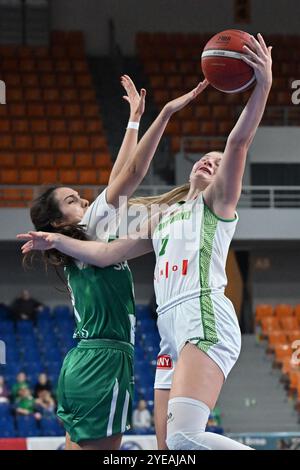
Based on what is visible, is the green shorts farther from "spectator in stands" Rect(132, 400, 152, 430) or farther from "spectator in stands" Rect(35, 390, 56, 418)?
"spectator in stands" Rect(132, 400, 152, 430)

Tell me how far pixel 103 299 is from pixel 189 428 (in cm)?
81

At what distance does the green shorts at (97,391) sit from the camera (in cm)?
454

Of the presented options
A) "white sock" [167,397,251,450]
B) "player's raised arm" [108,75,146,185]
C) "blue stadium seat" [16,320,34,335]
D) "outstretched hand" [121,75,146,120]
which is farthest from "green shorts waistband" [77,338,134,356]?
"blue stadium seat" [16,320,34,335]

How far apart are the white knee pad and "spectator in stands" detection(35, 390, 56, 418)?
29.5ft

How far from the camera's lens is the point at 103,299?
15.4ft

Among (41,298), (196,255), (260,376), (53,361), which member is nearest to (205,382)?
(196,255)

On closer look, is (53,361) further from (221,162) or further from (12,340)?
(221,162)

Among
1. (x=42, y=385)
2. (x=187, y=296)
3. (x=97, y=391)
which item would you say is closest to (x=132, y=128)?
(x=187, y=296)

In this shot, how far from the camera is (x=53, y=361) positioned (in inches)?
583

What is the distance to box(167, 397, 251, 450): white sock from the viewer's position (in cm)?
417

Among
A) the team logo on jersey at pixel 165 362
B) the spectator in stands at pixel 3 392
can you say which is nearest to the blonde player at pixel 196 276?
the team logo on jersey at pixel 165 362

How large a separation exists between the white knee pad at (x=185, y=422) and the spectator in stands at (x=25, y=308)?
1168 centimetres

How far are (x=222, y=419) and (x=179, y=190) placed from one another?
10.5 meters

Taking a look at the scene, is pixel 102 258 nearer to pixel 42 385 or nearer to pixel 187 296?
pixel 187 296
